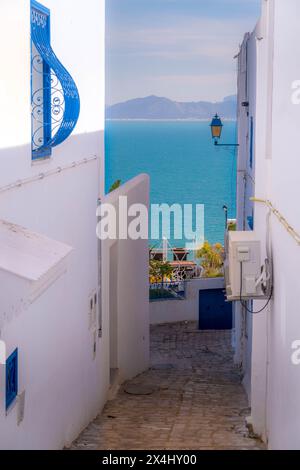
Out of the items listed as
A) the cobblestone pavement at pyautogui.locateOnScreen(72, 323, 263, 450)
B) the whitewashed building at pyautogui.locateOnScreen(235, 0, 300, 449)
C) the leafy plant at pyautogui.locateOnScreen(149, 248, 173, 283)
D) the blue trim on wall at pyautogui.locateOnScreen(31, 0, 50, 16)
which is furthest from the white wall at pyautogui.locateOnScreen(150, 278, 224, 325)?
the blue trim on wall at pyautogui.locateOnScreen(31, 0, 50, 16)

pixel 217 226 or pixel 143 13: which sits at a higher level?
pixel 143 13

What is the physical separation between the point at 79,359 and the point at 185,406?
2.66 meters

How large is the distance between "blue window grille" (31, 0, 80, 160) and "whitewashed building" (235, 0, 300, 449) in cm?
219

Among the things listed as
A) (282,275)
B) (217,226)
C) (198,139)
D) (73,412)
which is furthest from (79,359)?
(198,139)

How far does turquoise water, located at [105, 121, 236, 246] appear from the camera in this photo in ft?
330

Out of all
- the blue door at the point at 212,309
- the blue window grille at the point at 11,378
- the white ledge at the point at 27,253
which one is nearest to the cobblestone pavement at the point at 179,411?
the blue window grille at the point at 11,378

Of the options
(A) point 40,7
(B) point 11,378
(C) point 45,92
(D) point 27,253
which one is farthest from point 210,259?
(D) point 27,253

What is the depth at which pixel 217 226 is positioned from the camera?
85.3 m

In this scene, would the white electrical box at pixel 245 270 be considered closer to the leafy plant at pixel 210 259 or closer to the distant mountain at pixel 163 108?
the leafy plant at pixel 210 259

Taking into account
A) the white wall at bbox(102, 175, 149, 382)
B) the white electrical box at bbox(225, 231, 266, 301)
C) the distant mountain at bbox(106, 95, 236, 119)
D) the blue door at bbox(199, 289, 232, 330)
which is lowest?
the blue door at bbox(199, 289, 232, 330)

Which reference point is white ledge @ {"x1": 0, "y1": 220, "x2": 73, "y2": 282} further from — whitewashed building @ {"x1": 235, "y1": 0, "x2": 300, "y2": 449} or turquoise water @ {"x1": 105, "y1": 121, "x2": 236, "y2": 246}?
turquoise water @ {"x1": 105, "y1": 121, "x2": 236, "y2": 246}

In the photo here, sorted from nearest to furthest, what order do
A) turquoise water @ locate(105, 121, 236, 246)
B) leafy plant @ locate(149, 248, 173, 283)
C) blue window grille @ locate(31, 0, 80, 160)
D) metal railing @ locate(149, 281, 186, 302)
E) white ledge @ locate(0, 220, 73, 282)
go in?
1. white ledge @ locate(0, 220, 73, 282)
2. blue window grille @ locate(31, 0, 80, 160)
3. metal railing @ locate(149, 281, 186, 302)
4. leafy plant @ locate(149, 248, 173, 283)
5. turquoise water @ locate(105, 121, 236, 246)

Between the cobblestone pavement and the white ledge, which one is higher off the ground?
the white ledge

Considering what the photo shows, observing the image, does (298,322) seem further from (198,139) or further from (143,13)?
(198,139)
